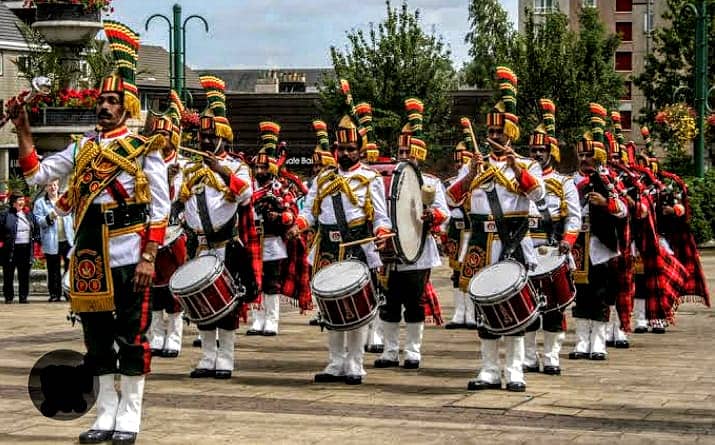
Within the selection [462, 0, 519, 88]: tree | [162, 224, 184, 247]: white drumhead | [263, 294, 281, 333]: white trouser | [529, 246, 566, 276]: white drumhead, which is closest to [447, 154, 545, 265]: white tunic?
[529, 246, 566, 276]: white drumhead

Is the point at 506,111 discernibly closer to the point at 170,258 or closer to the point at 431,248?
the point at 431,248

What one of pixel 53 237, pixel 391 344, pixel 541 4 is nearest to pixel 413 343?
pixel 391 344

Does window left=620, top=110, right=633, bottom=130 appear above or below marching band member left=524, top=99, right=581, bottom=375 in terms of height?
above

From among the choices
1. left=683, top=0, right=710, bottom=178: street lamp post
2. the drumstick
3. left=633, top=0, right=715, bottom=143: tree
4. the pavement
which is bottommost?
the pavement

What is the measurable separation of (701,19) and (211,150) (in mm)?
23896

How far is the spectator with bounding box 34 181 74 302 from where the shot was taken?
76.3ft

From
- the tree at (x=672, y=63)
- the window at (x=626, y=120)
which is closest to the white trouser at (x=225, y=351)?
the tree at (x=672, y=63)

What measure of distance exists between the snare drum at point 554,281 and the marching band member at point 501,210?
0.68m

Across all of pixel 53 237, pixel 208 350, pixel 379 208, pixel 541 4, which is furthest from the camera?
pixel 541 4

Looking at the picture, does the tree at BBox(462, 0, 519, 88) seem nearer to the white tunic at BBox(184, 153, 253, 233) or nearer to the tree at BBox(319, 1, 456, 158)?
the tree at BBox(319, 1, 456, 158)

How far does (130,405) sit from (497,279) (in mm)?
3473

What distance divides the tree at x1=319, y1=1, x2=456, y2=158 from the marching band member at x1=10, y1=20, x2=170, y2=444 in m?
37.0

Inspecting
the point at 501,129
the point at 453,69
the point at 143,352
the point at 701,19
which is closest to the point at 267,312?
the point at 501,129

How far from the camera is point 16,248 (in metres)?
23.5
